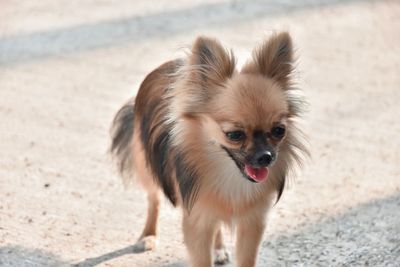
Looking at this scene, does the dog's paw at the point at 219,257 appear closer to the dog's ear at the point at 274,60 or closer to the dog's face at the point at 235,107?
the dog's face at the point at 235,107

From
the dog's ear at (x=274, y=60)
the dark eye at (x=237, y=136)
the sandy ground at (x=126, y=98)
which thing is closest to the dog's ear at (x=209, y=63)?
the dog's ear at (x=274, y=60)

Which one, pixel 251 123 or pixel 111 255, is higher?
pixel 251 123

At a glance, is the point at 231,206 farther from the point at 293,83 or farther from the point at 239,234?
the point at 293,83

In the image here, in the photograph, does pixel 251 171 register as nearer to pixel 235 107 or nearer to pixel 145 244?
pixel 235 107

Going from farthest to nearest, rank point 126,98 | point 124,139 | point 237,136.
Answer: point 126,98, point 124,139, point 237,136

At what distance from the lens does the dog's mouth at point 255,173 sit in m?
4.28

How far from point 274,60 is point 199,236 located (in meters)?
1.13

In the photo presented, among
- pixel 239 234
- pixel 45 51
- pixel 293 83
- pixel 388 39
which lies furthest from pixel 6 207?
pixel 388 39

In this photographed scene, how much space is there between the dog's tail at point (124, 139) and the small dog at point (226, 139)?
0.63 metres

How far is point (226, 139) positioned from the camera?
14.2ft

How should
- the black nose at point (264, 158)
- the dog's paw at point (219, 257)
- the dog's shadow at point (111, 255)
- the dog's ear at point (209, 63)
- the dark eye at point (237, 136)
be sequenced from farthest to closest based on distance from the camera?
the dog's paw at point (219, 257)
the dog's shadow at point (111, 255)
the dog's ear at point (209, 63)
the dark eye at point (237, 136)
the black nose at point (264, 158)

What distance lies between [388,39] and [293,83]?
5398mm

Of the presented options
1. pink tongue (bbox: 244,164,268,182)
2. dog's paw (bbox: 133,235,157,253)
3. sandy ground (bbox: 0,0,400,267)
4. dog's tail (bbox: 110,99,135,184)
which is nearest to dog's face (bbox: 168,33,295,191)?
pink tongue (bbox: 244,164,268,182)

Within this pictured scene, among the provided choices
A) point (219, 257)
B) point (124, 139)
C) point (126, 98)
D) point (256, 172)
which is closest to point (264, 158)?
point (256, 172)
